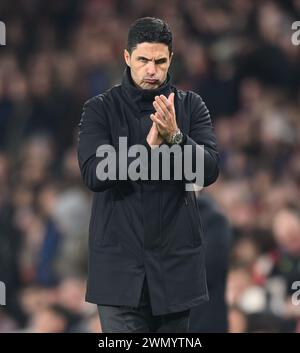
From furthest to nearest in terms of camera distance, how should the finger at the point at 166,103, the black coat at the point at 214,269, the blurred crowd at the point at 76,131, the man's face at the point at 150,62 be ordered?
the blurred crowd at the point at 76,131
the black coat at the point at 214,269
the man's face at the point at 150,62
the finger at the point at 166,103

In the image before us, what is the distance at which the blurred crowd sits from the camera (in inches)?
279

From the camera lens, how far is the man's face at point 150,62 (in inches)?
148

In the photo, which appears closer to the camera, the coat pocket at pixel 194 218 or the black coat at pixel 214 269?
the coat pocket at pixel 194 218

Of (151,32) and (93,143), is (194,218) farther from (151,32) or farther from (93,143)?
(151,32)

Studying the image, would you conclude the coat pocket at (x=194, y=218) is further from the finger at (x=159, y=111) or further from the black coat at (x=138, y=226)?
the finger at (x=159, y=111)

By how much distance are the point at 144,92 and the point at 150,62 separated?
4.4 inches

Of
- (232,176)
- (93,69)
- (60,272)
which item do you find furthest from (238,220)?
(93,69)

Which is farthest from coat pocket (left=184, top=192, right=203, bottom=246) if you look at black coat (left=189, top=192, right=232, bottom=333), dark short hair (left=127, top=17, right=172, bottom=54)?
black coat (left=189, top=192, right=232, bottom=333)

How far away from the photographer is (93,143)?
149 inches

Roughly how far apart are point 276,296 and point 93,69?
373 centimetres

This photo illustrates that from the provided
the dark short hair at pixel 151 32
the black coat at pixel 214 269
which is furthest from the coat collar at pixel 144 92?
the black coat at pixel 214 269

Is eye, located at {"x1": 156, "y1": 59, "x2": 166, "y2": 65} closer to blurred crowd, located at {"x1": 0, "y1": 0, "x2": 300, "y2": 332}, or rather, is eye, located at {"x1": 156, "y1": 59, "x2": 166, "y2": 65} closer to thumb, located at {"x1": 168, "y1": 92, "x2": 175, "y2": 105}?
thumb, located at {"x1": 168, "y1": 92, "x2": 175, "y2": 105}

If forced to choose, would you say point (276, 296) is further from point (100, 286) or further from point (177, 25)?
point (177, 25)

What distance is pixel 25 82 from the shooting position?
32.4 ft
